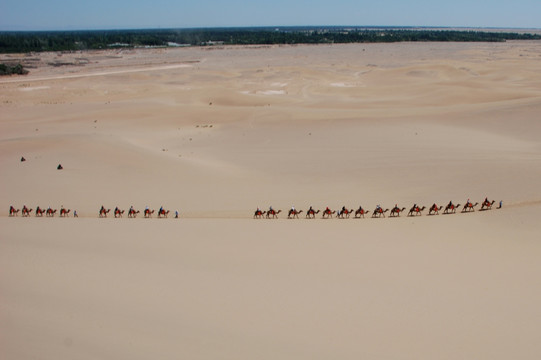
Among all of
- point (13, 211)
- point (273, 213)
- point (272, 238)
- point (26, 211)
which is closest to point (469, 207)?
point (273, 213)

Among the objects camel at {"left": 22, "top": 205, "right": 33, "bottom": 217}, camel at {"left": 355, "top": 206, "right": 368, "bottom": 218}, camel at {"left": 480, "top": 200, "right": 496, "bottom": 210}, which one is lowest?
camel at {"left": 22, "top": 205, "right": 33, "bottom": 217}

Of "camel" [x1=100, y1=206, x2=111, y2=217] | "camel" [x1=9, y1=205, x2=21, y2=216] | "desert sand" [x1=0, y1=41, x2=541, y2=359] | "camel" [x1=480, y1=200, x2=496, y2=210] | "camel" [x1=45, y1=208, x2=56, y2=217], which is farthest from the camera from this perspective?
"camel" [x1=9, y1=205, x2=21, y2=216]

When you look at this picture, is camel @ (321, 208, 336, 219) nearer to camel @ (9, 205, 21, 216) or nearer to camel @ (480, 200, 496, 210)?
camel @ (480, 200, 496, 210)

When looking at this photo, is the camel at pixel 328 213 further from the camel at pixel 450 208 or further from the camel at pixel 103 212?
the camel at pixel 103 212

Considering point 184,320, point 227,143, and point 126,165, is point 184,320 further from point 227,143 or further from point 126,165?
point 227,143

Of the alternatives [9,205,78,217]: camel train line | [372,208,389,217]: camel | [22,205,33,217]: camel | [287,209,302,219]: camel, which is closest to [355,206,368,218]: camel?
[372,208,389,217]: camel

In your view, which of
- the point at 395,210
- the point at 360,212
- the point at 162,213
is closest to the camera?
the point at 395,210

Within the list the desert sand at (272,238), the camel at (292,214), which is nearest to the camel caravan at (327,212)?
the camel at (292,214)

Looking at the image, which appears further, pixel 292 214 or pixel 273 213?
pixel 292 214

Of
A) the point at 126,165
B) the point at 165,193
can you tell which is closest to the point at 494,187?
the point at 165,193

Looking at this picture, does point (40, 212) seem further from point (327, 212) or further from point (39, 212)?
point (327, 212)
